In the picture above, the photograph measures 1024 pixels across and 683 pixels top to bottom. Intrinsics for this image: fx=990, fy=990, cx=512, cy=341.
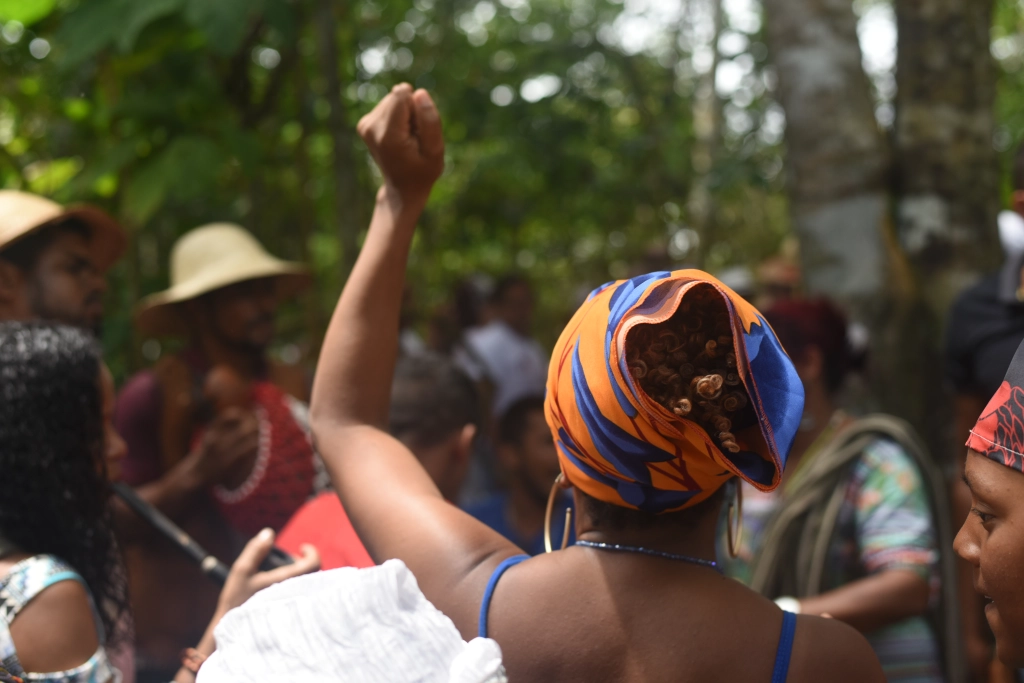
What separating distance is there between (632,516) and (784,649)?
0.29 metres

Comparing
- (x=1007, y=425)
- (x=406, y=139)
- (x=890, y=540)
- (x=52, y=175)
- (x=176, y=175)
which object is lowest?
(x=890, y=540)

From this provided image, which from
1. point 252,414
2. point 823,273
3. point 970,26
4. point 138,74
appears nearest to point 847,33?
point 970,26

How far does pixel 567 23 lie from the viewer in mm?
6090

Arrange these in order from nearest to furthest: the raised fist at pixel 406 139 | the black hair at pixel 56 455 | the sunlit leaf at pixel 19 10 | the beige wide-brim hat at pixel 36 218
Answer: the raised fist at pixel 406 139 → the black hair at pixel 56 455 → the beige wide-brim hat at pixel 36 218 → the sunlit leaf at pixel 19 10

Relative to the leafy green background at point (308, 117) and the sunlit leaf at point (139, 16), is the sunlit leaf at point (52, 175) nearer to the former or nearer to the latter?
the leafy green background at point (308, 117)

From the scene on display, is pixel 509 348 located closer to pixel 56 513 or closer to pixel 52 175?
pixel 52 175

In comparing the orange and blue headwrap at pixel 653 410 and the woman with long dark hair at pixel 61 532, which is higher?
the orange and blue headwrap at pixel 653 410

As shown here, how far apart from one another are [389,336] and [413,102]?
1.34 ft

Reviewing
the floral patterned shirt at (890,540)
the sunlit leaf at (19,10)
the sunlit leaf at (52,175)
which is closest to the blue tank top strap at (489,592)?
the floral patterned shirt at (890,540)

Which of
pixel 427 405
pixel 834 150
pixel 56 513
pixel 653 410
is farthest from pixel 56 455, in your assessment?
pixel 834 150

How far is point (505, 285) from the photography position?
7246 mm

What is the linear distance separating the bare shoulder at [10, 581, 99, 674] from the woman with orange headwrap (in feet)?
2.05

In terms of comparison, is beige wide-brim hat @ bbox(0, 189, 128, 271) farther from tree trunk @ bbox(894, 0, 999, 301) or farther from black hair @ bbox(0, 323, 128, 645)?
tree trunk @ bbox(894, 0, 999, 301)

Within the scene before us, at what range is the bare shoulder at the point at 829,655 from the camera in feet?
4.66
